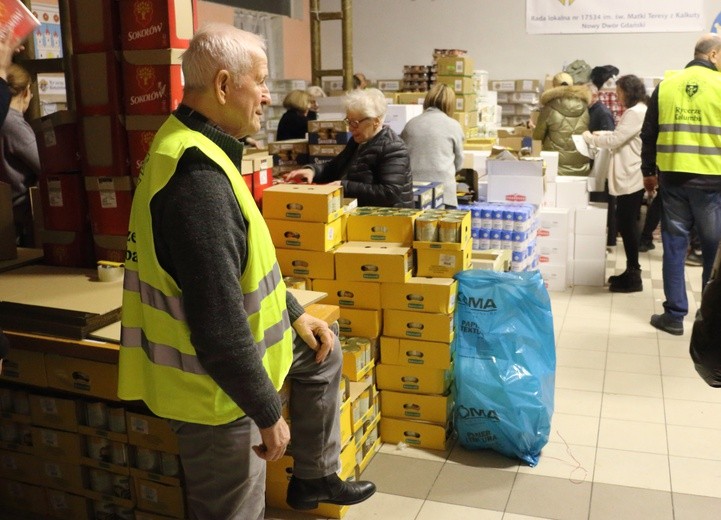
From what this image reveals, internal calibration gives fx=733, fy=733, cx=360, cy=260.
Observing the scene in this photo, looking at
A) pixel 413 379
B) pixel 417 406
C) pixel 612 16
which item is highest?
pixel 612 16

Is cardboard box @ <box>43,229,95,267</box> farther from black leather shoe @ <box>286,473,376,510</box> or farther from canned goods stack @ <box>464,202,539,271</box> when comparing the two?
canned goods stack @ <box>464,202,539,271</box>

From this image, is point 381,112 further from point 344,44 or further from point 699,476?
point 699,476

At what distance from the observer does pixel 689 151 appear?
15.7ft

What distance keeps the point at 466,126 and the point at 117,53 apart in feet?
18.3

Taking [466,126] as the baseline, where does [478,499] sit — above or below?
below

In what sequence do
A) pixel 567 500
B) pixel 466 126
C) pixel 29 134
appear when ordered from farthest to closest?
pixel 466 126
pixel 29 134
pixel 567 500

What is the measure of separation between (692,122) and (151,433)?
3.94m

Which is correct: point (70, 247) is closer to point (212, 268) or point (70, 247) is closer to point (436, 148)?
point (212, 268)

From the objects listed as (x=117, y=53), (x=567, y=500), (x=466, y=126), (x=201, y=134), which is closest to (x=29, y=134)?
(x=117, y=53)

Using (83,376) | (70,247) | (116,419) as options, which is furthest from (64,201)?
(116,419)

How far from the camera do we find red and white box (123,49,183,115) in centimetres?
265

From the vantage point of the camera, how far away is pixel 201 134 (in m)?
1.84

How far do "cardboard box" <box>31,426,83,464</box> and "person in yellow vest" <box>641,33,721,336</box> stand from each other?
3.97m

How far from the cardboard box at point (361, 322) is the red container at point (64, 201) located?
4.18 ft
